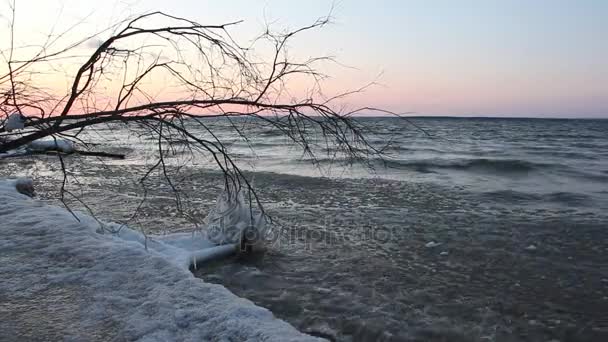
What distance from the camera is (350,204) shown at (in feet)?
33.2

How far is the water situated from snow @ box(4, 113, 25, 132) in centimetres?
37

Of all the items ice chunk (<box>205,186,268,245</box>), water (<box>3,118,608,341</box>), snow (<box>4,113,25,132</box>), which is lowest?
water (<box>3,118,608,341</box>)

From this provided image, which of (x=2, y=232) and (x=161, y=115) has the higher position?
(x=161, y=115)

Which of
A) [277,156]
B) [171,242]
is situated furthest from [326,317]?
[277,156]

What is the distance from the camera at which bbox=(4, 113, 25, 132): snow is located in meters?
1.85

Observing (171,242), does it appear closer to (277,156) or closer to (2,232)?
(2,232)

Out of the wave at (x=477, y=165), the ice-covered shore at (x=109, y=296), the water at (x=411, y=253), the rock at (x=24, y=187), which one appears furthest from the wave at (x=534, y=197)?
the rock at (x=24, y=187)

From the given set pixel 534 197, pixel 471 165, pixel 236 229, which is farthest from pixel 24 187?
pixel 471 165

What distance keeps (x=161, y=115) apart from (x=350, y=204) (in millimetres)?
8442

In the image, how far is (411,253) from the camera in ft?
21.7

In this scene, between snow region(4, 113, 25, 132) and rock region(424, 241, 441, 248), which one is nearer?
snow region(4, 113, 25, 132)

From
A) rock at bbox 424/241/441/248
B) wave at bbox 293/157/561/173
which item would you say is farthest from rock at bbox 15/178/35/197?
wave at bbox 293/157/561/173

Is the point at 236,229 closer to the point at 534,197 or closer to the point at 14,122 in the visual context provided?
the point at 14,122

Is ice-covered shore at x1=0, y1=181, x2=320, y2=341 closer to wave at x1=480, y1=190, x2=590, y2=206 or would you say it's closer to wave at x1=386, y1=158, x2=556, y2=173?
wave at x1=480, y1=190, x2=590, y2=206
